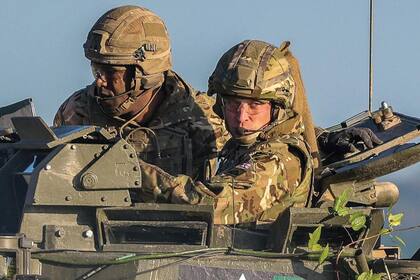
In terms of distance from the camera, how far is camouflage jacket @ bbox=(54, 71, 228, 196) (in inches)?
503

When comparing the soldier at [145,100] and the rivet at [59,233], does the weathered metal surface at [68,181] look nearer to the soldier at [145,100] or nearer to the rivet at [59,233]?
the rivet at [59,233]

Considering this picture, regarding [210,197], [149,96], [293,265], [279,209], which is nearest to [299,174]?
[279,209]

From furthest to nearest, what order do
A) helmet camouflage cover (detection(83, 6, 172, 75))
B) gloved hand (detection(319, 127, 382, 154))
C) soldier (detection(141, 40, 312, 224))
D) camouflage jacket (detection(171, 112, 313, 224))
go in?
helmet camouflage cover (detection(83, 6, 172, 75)), gloved hand (detection(319, 127, 382, 154)), soldier (detection(141, 40, 312, 224)), camouflage jacket (detection(171, 112, 313, 224))

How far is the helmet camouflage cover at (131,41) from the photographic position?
41.3 ft

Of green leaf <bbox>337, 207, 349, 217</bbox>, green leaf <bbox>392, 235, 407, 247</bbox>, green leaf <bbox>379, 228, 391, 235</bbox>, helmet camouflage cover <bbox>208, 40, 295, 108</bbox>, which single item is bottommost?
green leaf <bbox>392, 235, 407, 247</bbox>

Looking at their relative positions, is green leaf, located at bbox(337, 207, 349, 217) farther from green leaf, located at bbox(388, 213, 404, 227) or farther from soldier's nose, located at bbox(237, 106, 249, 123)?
soldier's nose, located at bbox(237, 106, 249, 123)

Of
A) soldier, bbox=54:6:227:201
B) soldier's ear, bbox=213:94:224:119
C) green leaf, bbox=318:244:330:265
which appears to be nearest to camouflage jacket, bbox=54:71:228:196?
soldier, bbox=54:6:227:201

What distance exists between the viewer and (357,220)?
9.38 m

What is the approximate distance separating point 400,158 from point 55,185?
2882 mm

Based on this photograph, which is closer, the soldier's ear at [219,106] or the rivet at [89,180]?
the rivet at [89,180]

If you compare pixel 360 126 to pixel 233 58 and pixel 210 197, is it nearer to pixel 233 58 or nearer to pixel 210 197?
pixel 233 58

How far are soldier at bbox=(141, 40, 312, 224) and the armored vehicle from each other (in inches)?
14.9

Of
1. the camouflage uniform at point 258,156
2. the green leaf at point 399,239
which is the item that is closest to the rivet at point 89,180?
the camouflage uniform at point 258,156

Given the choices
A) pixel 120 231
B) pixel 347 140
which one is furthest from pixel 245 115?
pixel 120 231
